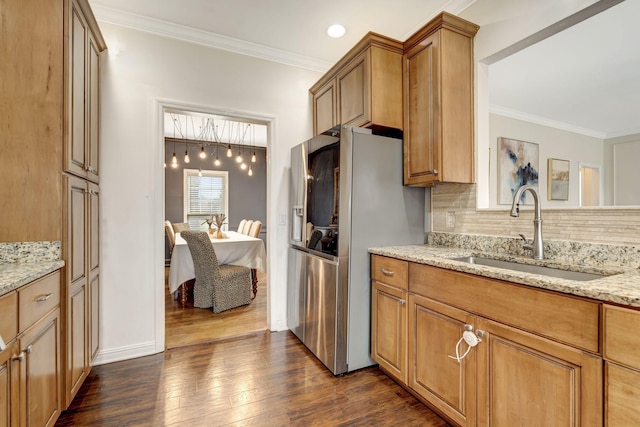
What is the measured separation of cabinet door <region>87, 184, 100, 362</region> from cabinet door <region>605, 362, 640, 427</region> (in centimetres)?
261

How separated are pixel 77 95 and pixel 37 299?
116cm

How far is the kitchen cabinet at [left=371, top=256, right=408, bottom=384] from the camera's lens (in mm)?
1841

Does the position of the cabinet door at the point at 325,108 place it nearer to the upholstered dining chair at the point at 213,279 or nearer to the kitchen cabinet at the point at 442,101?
the kitchen cabinet at the point at 442,101

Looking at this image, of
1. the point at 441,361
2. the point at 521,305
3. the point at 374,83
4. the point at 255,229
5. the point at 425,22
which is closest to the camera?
the point at 521,305

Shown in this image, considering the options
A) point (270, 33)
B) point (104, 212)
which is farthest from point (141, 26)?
point (104, 212)

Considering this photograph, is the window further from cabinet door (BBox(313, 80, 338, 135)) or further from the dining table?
cabinet door (BBox(313, 80, 338, 135))

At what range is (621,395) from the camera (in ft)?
3.04

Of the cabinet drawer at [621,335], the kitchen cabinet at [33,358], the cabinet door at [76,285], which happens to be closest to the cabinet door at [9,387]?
the kitchen cabinet at [33,358]

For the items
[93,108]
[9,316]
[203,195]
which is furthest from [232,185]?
[9,316]

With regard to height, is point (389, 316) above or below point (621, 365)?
below

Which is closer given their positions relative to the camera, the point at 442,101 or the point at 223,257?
the point at 442,101

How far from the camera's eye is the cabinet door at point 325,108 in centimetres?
266

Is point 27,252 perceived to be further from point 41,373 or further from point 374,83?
point 374,83

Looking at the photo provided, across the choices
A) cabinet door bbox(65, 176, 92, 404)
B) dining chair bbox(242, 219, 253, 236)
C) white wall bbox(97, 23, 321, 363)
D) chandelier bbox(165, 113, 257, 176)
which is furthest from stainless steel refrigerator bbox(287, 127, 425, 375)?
chandelier bbox(165, 113, 257, 176)
